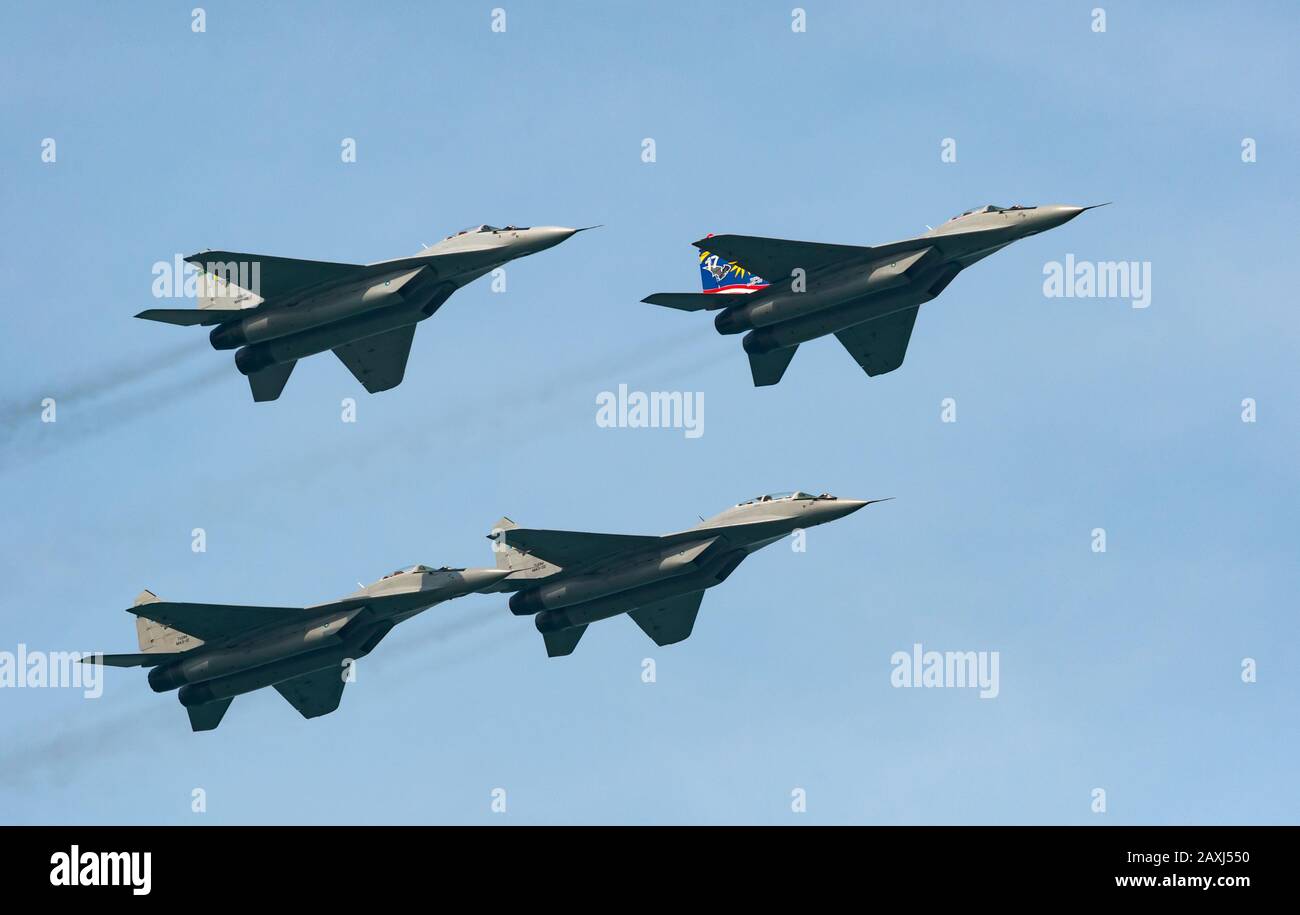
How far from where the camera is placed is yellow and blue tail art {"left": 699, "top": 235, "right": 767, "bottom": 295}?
9294 cm

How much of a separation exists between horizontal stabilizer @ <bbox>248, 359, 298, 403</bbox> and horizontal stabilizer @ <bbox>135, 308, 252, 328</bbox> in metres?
2.84

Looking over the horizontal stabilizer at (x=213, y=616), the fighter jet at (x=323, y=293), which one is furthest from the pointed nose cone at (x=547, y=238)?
the horizontal stabilizer at (x=213, y=616)

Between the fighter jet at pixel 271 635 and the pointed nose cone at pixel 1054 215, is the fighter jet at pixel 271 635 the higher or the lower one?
the lower one

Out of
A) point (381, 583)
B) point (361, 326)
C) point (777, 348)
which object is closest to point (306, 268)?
point (361, 326)

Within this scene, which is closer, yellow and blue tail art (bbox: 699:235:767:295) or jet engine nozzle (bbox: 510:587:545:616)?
jet engine nozzle (bbox: 510:587:545:616)

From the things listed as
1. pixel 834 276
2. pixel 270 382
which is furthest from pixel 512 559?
pixel 834 276

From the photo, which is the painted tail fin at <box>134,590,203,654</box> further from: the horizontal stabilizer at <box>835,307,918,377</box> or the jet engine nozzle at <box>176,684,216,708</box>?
the horizontal stabilizer at <box>835,307,918,377</box>

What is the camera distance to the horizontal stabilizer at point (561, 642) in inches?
3383

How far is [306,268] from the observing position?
84.6 m

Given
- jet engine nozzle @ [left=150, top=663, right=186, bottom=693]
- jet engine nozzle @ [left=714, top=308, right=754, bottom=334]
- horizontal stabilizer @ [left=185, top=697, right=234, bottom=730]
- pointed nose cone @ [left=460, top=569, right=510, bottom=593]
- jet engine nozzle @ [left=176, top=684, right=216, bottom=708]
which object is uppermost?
jet engine nozzle @ [left=714, top=308, right=754, bottom=334]

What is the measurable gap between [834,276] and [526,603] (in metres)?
16.4

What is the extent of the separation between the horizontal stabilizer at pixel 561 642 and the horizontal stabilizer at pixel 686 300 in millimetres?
12218

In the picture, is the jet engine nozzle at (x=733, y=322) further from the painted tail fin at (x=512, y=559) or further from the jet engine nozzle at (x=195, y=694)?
the jet engine nozzle at (x=195, y=694)

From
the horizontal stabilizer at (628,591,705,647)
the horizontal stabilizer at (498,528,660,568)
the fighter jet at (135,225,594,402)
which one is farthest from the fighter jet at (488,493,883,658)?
the fighter jet at (135,225,594,402)
